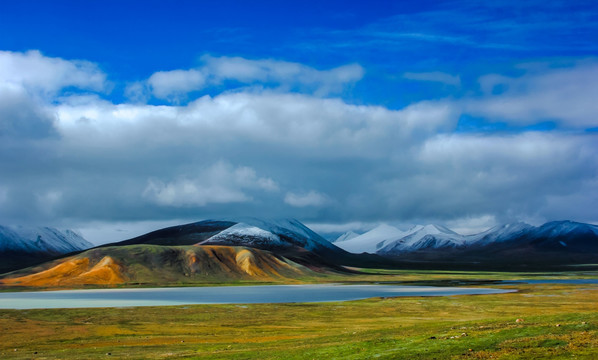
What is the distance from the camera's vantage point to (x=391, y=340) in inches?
1503

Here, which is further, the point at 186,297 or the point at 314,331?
the point at 186,297

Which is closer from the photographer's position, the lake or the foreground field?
the foreground field

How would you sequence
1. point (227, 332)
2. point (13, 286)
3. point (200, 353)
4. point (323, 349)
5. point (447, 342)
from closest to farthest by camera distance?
1. point (447, 342)
2. point (323, 349)
3. point (200, 353)
4. point (227, 332)
5. point (13, 286)

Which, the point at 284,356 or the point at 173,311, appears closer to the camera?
the point at 284,356

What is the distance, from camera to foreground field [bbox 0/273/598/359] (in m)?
32.6

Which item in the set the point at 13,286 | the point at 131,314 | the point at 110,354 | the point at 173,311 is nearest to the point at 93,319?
the point at 131,314

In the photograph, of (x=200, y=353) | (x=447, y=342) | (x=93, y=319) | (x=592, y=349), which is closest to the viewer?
(x=592, y=349)

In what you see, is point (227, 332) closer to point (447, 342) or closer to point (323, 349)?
point (323, 349)

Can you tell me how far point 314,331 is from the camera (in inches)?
2383

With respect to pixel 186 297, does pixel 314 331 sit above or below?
above

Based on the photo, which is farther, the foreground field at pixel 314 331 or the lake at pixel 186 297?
the lake at pixel 186 297

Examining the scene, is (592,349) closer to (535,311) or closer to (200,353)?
(200,353)

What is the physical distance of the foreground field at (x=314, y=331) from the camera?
32.6m

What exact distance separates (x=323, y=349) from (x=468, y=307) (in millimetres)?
60395
